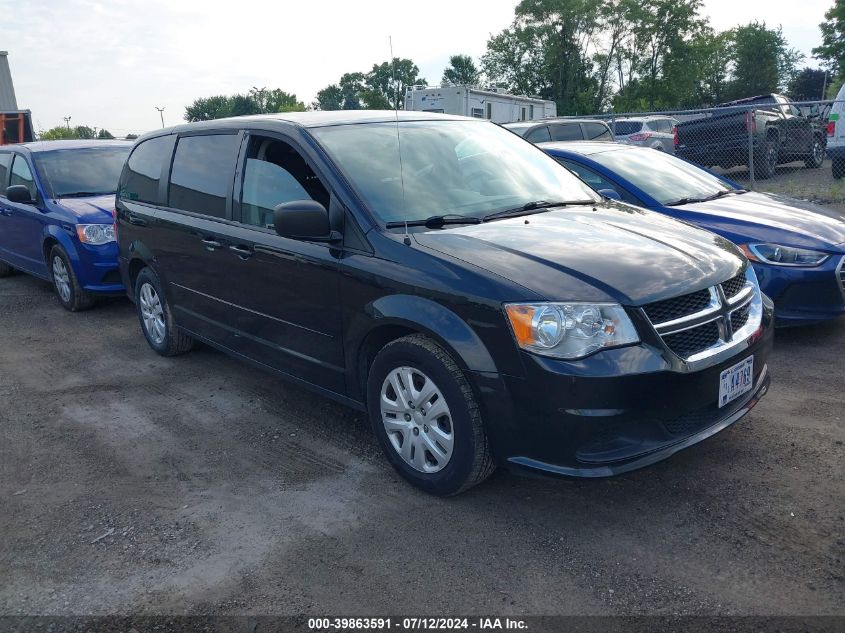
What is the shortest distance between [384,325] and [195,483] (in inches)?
53.6

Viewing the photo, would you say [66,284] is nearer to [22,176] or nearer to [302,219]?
[22,176]

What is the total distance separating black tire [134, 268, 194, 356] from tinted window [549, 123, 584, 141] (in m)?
9.68

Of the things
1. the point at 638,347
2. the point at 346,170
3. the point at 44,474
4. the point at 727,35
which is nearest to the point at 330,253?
the point at 346,170

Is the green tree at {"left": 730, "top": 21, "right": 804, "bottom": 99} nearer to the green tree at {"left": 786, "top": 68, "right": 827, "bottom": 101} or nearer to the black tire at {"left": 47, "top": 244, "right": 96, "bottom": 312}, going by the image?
the green tree at {"left": 786, "top": 68, "right": 827, "bottom": 101}

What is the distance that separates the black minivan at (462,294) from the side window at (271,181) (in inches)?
0.5

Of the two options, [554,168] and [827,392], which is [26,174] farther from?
[827,392]

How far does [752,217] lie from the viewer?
19.0ft

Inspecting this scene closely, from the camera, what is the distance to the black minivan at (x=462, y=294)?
9.94ft

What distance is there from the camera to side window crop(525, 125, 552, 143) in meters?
13.5

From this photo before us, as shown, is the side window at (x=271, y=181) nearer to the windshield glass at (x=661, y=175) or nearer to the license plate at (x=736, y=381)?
the license plate at (x=736, y=381)

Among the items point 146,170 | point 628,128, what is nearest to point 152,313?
point 146,170

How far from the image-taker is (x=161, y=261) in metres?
5.60

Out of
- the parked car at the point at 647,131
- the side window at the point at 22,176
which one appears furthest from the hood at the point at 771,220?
the parked car at the point at 647,131

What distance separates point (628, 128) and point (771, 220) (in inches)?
719
